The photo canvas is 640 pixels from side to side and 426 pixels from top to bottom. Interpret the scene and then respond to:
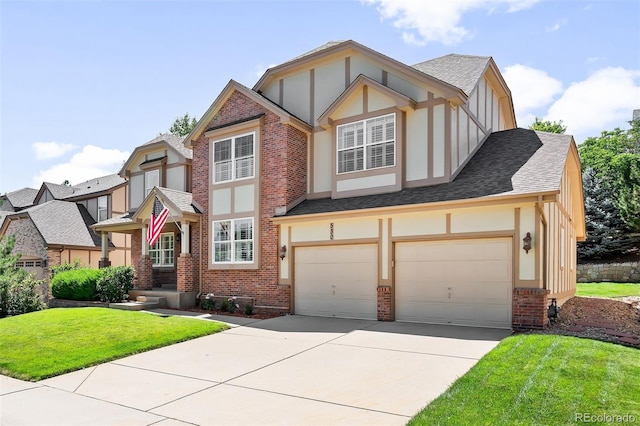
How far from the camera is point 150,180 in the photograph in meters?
20.9

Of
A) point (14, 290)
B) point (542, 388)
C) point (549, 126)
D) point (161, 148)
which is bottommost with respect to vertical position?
point (14, 290)

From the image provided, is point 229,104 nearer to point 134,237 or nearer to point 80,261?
point 134,237

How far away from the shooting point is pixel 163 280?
19969 millimetres

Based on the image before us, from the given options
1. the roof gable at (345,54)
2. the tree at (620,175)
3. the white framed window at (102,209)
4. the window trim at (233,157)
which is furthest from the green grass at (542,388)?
the white framed window at (102,209)

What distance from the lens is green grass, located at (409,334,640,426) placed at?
5199 millimetres

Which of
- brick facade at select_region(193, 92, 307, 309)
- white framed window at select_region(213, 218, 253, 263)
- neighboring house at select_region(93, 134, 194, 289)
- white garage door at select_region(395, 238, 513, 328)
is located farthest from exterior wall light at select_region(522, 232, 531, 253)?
neighboring house at select_region(93, 134, 194, 289)

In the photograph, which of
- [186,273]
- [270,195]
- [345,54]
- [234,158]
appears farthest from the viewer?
[186,273]

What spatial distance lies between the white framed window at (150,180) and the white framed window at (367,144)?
9657 mm

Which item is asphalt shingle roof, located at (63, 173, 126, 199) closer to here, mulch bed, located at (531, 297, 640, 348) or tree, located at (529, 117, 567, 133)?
mulch bed, located at (531, 297, 640, 348)

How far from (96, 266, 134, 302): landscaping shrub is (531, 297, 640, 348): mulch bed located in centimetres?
1407

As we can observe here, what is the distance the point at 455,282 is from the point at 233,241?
25.6ft

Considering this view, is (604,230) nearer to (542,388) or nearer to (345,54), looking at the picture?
(345,54)

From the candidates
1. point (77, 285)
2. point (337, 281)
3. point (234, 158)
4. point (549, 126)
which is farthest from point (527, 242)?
point (549, 126)

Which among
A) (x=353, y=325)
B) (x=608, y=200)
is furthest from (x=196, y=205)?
(x=608, y=200)
